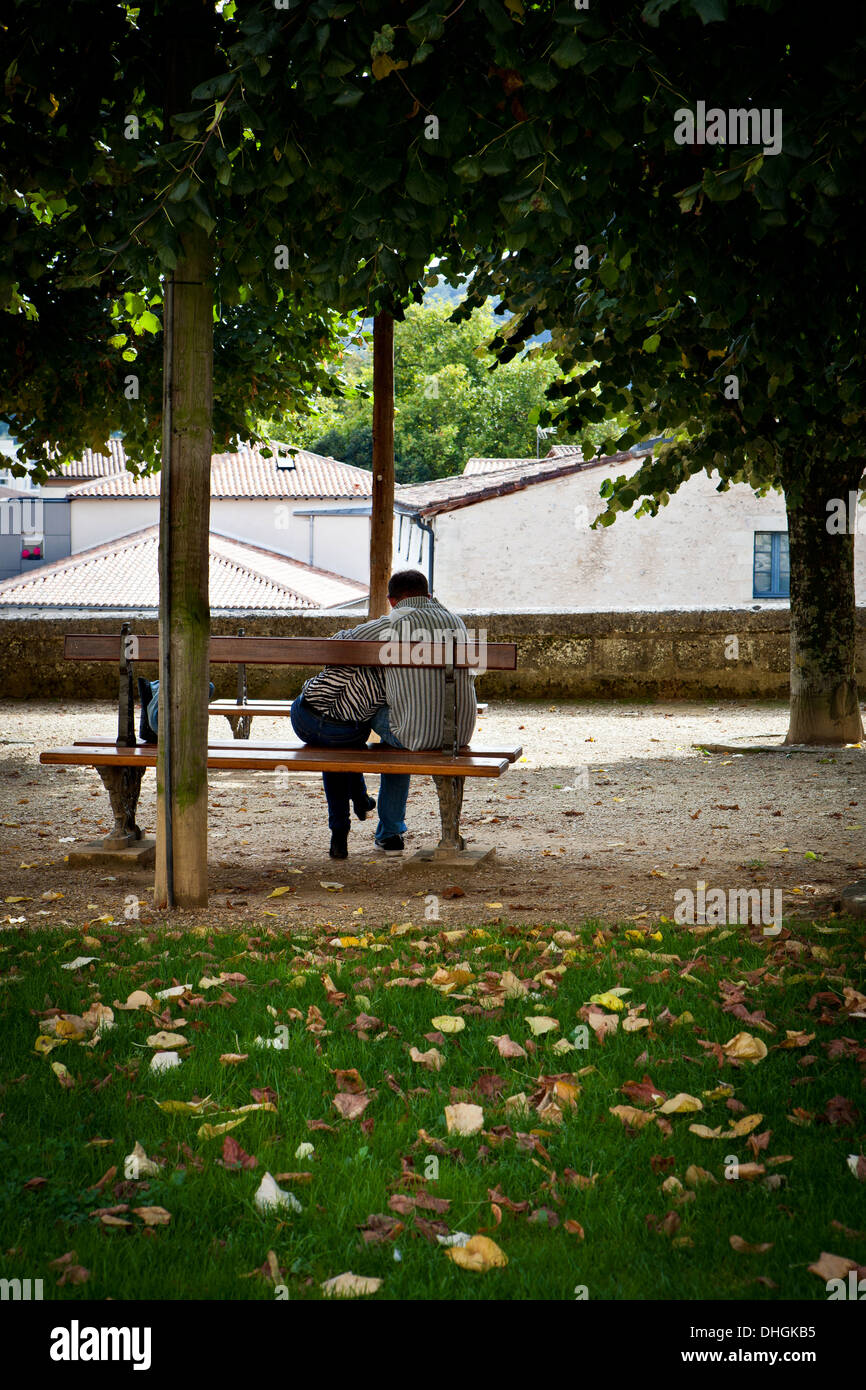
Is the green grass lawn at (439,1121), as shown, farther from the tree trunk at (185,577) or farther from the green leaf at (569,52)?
the green leaf at (569,52)

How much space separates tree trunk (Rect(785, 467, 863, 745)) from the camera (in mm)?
10094

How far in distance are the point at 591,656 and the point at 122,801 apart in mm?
8309

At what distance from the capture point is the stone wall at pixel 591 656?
1373 cm

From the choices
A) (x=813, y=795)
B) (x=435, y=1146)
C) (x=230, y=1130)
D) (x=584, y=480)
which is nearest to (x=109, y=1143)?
(x=230, y=1130)

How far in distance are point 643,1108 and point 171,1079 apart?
4.11ft

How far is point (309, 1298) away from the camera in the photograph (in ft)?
7.64

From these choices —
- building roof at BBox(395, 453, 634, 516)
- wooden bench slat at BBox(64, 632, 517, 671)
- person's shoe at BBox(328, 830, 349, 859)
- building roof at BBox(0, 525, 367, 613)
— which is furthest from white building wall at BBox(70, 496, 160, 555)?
person's shoe at BBox(328, 830, 349, 859)

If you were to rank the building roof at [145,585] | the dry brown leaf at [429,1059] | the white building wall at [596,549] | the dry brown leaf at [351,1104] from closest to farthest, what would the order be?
the dry brown leaf at [351,1104], the dry brown leaf at [429,1059], the white building wall at [596,549], the building roof at [145,585]

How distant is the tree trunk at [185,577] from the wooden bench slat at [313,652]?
110 cm

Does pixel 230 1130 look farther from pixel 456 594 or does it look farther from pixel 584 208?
pixel 456 594

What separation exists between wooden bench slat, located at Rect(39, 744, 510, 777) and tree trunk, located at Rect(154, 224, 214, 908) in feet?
2.45

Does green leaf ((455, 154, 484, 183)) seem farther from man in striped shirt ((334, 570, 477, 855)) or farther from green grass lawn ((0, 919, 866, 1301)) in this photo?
man in striped shirt ((334, 570, 477, 855))

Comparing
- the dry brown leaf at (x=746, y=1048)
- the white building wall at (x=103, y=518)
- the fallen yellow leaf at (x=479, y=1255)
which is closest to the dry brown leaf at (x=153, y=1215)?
the fallen yellow leaf at (x=479, y=1255)
